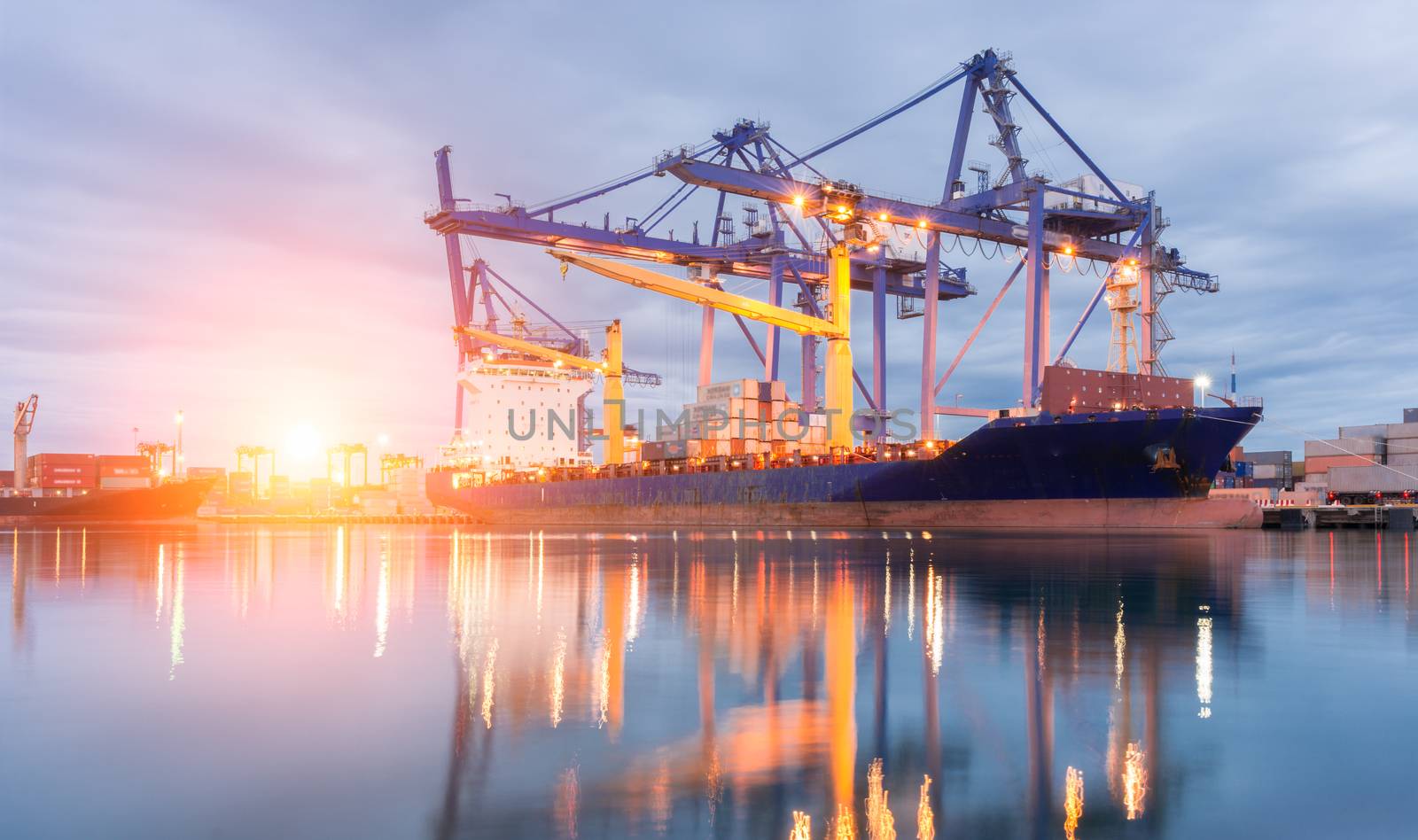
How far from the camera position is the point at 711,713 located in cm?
514

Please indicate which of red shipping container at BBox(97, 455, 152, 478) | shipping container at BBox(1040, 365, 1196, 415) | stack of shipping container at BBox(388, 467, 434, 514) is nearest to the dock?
shipping container at BBox(1040, 365, 1196, 415)

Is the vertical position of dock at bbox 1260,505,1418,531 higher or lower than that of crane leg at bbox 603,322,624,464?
lower

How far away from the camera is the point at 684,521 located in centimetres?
4500

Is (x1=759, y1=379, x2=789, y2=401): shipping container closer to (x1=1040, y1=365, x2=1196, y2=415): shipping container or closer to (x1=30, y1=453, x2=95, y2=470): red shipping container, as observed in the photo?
(x1=1040, y1=365, x2=1196, y2=415): shipping container

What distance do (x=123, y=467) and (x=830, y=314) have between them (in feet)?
229

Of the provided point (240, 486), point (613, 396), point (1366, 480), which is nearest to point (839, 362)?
point (613, 396)

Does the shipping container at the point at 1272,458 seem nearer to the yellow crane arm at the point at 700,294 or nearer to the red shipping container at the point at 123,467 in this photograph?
the yellow crane arm at the point at 700,294

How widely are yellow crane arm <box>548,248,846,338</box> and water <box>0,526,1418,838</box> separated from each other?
94.5 feet

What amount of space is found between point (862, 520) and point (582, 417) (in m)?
36.1

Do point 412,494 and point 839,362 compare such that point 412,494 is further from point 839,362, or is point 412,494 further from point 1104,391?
point 1104,391

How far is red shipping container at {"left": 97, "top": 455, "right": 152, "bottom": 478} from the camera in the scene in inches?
3189

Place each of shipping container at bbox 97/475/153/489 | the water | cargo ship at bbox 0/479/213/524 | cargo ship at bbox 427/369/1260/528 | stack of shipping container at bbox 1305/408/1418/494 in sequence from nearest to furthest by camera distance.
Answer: the water < cargo ship at bbox 427/369/1260/528 < stack of shipping container at bbox 1305/408/1418/494 < cargo ship at bbox 0/479/213/524 < shipping container at bbox 97/475/153/489

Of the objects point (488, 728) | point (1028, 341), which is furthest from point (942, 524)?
point (488, 728)

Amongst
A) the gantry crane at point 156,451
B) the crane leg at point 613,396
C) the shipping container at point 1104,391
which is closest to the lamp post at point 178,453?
the gantry crane at point 156,451
